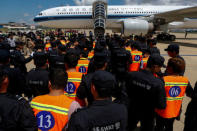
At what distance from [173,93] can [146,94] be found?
49cm

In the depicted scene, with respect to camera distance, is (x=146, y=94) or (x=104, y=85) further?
(x=146, y=94)

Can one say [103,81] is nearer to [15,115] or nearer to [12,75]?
[15,115]

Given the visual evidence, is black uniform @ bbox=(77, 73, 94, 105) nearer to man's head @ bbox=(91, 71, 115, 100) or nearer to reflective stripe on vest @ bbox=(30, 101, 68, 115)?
reflective stripe on vest @ bbox=(30, 101, 68, 115)

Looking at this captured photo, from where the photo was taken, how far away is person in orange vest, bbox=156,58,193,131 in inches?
98.1

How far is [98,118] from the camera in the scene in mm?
1366

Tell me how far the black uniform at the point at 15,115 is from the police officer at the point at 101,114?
0.42 metres

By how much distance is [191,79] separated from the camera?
6.58 meters

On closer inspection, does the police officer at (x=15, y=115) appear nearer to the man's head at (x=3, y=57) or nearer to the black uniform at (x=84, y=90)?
the black uniform at (x=84, y=90)

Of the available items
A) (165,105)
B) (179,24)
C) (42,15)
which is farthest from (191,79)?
(42,15)

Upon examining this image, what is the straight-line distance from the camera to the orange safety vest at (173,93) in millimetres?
2488

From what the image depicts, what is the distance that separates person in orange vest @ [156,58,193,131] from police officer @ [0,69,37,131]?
2064 millimetres

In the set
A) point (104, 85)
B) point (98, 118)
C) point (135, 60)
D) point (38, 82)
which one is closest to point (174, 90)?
point (104, 85)

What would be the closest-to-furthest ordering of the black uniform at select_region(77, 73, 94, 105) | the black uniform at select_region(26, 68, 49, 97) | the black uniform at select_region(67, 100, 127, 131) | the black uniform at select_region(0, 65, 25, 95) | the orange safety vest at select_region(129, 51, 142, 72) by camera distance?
the black uniform at select_region(67, 100, 127, 131) < the black uniform at select_region(77, 73, 94, 105) < the black uniform at select_region(26, 68, 49, 97) < the black uniform at select_region(0, 65, 25, 95) < the orange safety vest at select_region(129, 51, 142, 72)

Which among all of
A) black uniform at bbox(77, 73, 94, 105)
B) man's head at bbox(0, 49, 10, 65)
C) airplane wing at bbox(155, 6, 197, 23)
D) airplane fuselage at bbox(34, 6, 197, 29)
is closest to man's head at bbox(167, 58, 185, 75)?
black uniform at bbox(77, 73, 94, 105)
